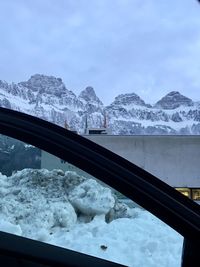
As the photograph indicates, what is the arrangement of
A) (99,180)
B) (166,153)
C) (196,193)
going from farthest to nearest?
(166,153), (196,193), (99,180)

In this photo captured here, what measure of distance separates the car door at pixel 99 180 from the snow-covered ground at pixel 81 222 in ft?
0.24

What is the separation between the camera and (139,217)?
171 cm

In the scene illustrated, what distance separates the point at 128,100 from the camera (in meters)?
168

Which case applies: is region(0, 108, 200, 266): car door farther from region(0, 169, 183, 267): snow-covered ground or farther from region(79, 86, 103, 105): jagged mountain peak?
region(79, 86, 103, 105): jagged mountain peak

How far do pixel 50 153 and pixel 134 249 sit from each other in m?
0.52

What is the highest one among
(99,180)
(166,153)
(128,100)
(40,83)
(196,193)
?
(128,100)

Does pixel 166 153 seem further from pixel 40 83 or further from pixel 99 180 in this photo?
pixel 40 83

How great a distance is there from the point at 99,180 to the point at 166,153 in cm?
2464

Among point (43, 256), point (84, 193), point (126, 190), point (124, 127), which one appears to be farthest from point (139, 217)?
point (124, 127)

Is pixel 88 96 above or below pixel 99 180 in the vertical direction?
above

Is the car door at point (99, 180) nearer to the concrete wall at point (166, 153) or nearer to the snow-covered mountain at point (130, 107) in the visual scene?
the concrete wall at point (166, 153)

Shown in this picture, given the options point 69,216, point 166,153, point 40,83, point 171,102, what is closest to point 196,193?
point 166,153

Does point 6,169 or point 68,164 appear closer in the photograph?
point 68,164

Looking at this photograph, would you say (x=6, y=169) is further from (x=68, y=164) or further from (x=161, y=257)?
(x=161, y=257)
